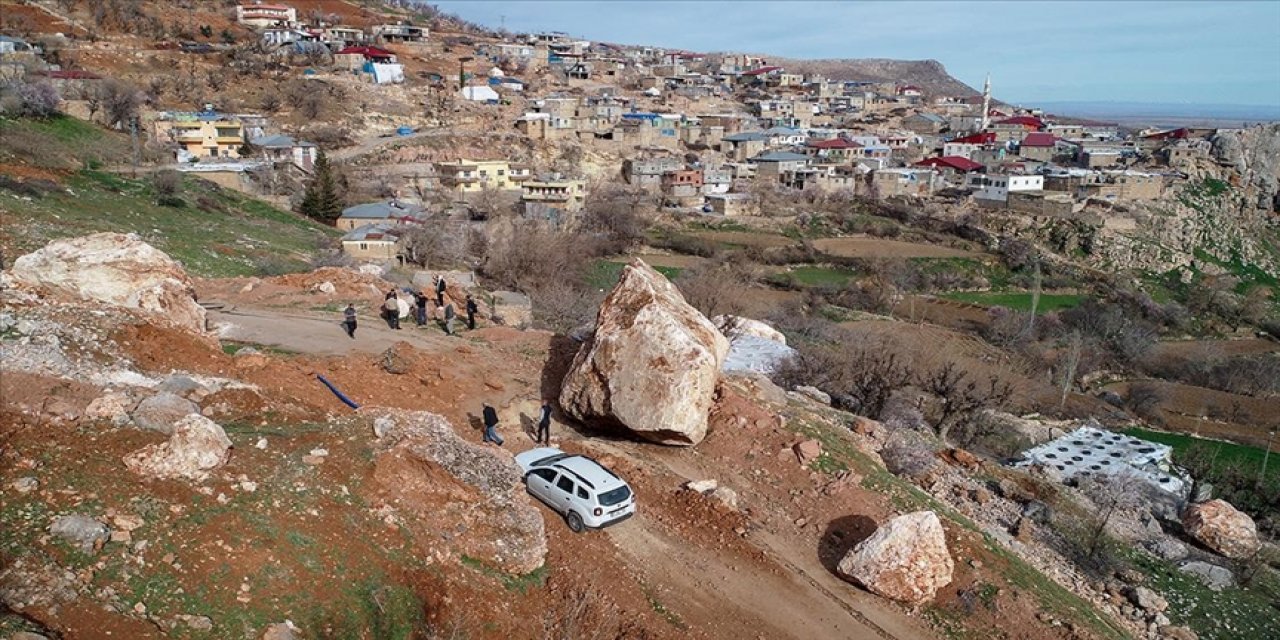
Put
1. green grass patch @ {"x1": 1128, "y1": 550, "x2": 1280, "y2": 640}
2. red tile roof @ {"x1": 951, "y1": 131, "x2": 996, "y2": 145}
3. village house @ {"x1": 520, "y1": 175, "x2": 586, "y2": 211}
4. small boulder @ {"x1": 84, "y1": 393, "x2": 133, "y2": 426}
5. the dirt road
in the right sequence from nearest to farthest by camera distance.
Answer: small boulder @ {"x1": 84, "y1": 393, "x2": 133, "y2": 426}
green grass patch @ {"x1": 1128, "y1": 550, "x2": 1280, "y2": 640}
the dirt road
village house @ {"x1": 520, "y1": 175, "x2": 586, "y2": 211}
red tile roof @ {"x1": 951, "y1": 131, "x2": 996, "y2": 145}

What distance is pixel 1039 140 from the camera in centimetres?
9894

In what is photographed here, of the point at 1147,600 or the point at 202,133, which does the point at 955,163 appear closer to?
the point at 202,133

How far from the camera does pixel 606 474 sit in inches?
524

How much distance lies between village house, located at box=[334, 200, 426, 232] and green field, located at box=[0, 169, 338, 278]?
1.44m

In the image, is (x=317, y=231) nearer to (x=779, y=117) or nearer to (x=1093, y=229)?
(x=1093, y=229)

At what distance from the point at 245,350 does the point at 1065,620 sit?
54.1 ft

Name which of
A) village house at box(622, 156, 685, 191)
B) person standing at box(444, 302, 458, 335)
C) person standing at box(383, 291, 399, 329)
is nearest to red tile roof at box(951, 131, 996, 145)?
village house at box(622, 156, 685, 191)

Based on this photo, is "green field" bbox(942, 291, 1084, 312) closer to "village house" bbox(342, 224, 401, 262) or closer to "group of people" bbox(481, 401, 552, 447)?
"village house" bbox(342, 224, 401, 262)

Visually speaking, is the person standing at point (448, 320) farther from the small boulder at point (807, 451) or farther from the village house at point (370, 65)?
the village house at point (370, 65)

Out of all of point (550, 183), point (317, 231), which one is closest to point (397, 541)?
point (317, 231)

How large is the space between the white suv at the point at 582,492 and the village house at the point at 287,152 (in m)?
55.3

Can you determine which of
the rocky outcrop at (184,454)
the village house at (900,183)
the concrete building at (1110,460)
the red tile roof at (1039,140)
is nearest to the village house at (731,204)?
the village house at (900,183)

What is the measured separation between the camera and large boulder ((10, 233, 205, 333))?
17453 mm

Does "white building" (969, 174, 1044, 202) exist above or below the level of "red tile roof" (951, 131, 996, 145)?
below
